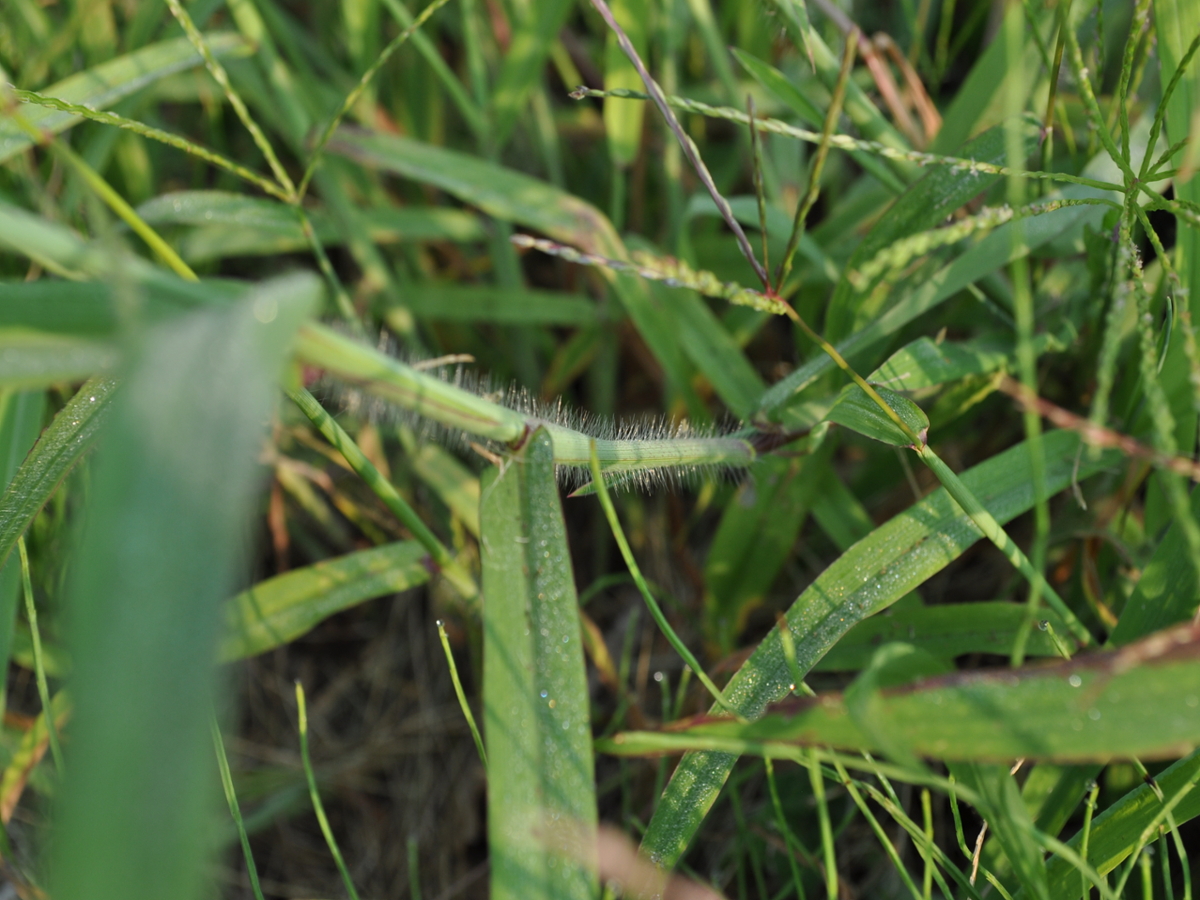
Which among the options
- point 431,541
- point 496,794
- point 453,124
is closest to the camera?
point 496,794

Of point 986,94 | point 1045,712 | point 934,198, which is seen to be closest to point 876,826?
point 1045,712

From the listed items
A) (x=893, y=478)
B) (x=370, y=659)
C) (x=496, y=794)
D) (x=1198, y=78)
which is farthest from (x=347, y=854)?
(x=1198, y=78)

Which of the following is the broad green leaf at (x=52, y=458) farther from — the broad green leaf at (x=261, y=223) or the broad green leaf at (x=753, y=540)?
the broad green leaf at (x=753, y=540)

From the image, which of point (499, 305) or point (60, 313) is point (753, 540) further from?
point (60, 313)

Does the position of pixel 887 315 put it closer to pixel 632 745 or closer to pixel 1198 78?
pixel 1198 78

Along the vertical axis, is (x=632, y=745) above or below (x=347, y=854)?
above

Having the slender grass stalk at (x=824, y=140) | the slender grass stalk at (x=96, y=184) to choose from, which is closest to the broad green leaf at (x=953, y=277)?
the slender grass stalk at (x=824, y=140)

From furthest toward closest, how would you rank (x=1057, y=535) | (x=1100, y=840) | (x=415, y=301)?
(x=415, y=301) < (x=1057, y=535) < (x=1100, y=840)

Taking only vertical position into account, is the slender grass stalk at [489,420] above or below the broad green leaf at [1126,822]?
above
